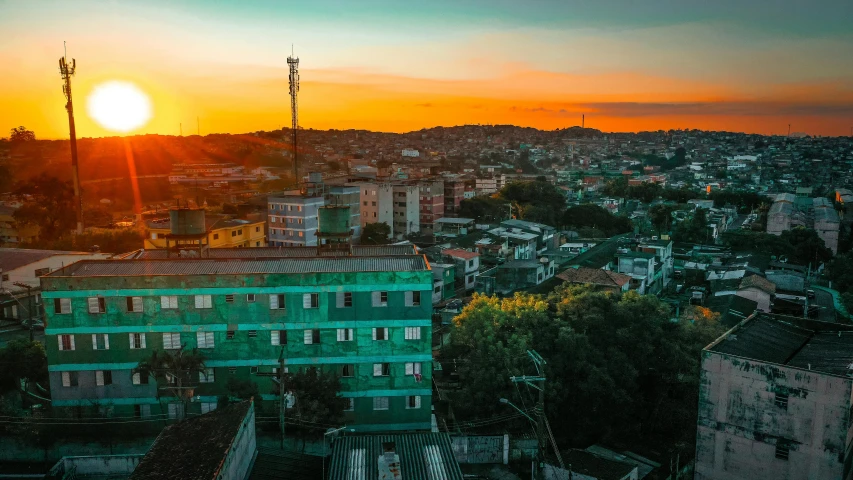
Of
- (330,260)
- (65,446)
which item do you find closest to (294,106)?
(330,260)

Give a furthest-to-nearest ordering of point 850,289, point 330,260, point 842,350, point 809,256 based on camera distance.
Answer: point 809,256
point 850,289
point 330,260
point 842,350

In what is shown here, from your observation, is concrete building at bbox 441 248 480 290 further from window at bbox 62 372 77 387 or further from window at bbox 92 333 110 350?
window at bbox 62 372 77 387

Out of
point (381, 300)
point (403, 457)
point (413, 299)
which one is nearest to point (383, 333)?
point (381, 300)

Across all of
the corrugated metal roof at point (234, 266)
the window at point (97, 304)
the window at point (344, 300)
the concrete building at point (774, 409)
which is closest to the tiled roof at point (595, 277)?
the concrete building at point (774, 409)

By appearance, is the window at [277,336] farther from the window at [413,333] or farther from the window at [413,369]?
the window at [413,369]

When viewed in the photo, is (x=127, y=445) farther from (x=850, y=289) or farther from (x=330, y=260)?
(x=850, y=289)

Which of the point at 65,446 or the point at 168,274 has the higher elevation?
the point at 168,274

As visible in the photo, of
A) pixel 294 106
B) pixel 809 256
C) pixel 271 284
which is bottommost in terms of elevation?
pixel 809 256

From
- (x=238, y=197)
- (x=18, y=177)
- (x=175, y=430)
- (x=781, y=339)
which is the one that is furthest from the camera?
(x=18, y=177)
